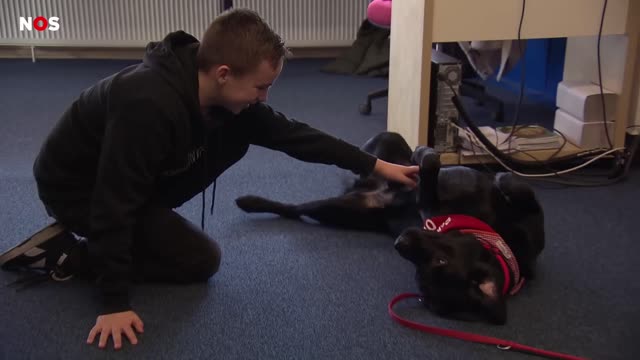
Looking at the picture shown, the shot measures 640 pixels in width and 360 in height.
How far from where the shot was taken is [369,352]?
1.21 metres

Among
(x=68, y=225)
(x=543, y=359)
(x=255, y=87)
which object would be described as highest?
(x=255, y=87)

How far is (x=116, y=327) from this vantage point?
124 cm

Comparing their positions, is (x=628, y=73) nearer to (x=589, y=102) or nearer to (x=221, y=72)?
(x=589, y=102)

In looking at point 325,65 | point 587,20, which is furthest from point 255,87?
point 325,65

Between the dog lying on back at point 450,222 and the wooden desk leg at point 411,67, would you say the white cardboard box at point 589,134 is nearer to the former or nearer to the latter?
the wooden desk leg at point 411,67

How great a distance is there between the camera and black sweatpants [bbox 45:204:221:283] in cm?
142

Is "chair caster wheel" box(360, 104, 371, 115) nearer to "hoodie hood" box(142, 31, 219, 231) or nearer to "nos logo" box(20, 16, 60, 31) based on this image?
"hoodie hood" box(142, 31, 219, 231)

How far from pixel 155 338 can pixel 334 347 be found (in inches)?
12.8

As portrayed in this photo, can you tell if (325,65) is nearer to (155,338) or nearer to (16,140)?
(16,140)

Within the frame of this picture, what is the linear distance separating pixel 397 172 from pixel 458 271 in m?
0.38

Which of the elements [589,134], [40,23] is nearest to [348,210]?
[589,134]

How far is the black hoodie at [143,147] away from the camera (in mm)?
1229

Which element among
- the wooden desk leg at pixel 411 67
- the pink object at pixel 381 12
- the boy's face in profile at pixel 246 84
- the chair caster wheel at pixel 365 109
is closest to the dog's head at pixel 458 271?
the boy's face in profile at pixel 246 84

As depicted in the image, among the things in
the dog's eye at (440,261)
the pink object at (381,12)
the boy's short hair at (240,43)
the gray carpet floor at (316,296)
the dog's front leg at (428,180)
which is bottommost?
the gray carpet floor at (316,296)
